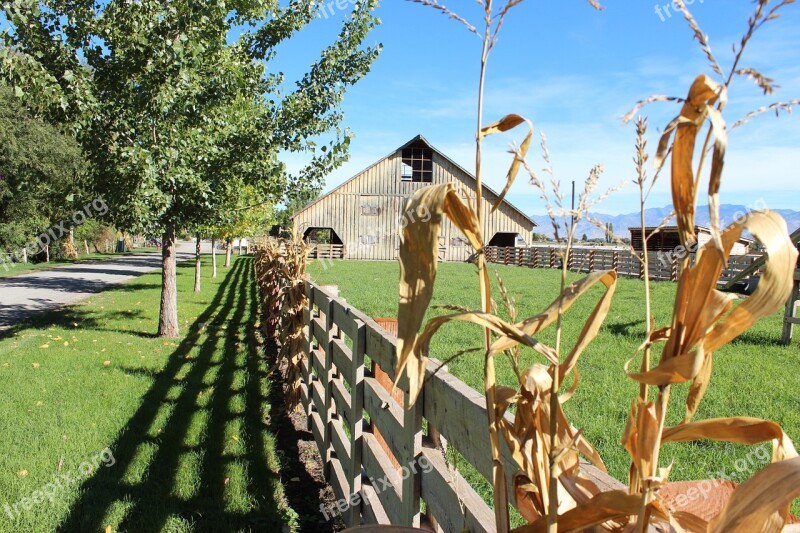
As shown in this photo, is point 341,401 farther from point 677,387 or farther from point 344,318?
point 677,387

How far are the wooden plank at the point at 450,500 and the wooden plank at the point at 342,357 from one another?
1704mm

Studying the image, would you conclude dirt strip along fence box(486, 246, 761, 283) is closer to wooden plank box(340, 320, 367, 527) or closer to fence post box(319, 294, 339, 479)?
fence post box(319, 294, 339, 479)

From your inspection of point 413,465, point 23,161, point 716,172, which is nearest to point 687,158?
point 716,172

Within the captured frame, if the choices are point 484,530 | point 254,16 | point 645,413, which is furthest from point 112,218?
point 645,413

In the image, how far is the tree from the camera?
8453mm

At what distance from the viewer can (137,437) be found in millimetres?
5227

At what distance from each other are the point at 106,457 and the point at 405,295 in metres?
4.77

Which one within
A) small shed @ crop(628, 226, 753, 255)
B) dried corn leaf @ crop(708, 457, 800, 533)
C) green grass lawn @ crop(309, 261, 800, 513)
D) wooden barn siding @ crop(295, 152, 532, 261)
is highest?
wooden barn siding @ crop(295, 152, 532, 261)

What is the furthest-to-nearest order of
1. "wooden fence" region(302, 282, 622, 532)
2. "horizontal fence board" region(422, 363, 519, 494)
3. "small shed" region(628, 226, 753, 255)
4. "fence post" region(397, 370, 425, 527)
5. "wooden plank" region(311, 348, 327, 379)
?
"wooden plank" region(311, 348, 327, 379) < "fence post" region(397, 370, 425, 527) < "wooden fence" region(302, 282, 622, 532) < "horizontal fence board" region(422, 363, 519, 494) < "small shed" region(628, 226, 753, 255)

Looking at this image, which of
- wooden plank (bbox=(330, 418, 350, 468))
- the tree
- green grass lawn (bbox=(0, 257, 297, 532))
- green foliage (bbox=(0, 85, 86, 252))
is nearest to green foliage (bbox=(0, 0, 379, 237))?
the tree

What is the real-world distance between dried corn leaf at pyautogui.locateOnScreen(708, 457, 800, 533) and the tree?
28.3 feet

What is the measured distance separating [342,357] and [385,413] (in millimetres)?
1321

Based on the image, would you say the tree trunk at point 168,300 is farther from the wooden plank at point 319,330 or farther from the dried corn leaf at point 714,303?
the dried corn leaf at point 714,303

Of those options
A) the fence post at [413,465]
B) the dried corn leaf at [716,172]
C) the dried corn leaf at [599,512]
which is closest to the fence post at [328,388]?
the fence post at [413,465]
